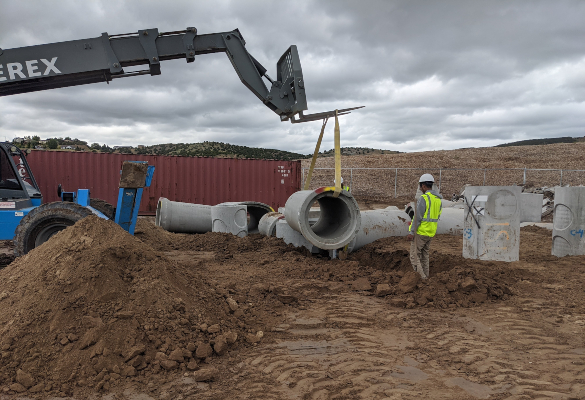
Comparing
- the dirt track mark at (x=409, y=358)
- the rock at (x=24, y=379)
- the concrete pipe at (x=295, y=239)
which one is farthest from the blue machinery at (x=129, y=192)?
the dirt track mark at (x=409, y=358)

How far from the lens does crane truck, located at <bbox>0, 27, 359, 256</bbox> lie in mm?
6180

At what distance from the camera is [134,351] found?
3.38m

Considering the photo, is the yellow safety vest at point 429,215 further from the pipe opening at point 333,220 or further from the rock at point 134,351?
the rock at point 134,351

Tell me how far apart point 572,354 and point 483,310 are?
1.29 metres

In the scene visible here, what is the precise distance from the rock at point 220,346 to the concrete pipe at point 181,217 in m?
8.11

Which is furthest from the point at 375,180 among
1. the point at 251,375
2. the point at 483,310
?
the point at 251,375

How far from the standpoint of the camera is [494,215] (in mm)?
7230

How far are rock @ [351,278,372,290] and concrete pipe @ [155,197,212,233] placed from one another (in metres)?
6.79

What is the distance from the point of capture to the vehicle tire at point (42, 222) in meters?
6.26

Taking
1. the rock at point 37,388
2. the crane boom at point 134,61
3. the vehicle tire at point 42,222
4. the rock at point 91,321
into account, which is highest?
the crane boom at point 134,61

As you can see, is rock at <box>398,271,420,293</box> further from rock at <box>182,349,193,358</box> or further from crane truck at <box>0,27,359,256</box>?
rock at <box>182,349,193,358</box>

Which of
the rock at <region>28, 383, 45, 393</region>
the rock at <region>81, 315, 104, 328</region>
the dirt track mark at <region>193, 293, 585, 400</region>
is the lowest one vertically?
the dirt track mark at <region>193, 293, 585, 400</region>

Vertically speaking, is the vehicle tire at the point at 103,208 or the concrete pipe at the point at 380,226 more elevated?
the vehicle tire at the point at 103,208

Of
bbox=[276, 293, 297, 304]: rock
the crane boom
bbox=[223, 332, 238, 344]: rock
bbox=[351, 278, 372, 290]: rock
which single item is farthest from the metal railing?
bbox=[223, 332, 238, 344]: rock
